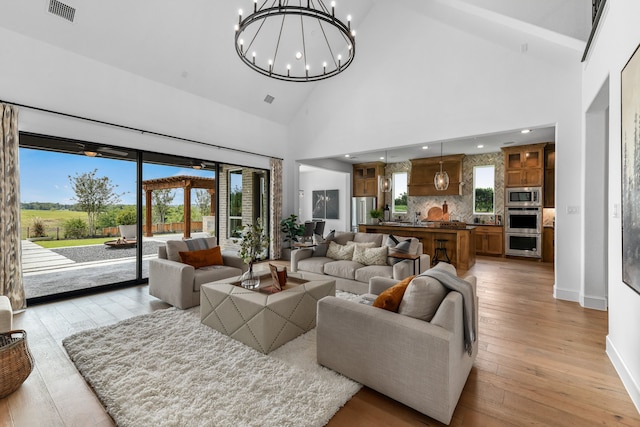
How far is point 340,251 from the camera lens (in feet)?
16.5

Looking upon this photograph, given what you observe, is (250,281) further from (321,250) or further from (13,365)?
(321,250)

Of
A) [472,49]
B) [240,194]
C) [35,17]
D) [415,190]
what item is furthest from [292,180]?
[35,17]

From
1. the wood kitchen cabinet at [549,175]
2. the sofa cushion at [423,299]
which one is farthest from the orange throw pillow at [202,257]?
the wood kitchen cabinet at [549,175]

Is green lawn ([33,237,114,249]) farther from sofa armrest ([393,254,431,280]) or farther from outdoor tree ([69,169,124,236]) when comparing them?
sofa armrest ([393,254,431,280])

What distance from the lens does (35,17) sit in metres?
3.71

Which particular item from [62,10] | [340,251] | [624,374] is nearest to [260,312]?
[340,251]

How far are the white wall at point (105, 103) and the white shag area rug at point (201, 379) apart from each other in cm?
312

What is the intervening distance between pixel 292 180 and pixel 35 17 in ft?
17.7

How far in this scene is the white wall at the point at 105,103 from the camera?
3.83m

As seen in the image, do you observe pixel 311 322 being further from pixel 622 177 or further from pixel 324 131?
pixel 324 131

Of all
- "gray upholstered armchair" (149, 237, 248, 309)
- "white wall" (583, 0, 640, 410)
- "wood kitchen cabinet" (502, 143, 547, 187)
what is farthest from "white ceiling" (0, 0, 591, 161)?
"gray upholstered armchair" (149, 237, 248, 309)

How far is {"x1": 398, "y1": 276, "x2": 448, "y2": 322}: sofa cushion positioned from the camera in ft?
6.66

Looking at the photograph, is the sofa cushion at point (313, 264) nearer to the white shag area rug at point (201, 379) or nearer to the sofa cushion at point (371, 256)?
the sofa cushion at point (371, 256)

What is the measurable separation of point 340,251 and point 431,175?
17.2 ft
